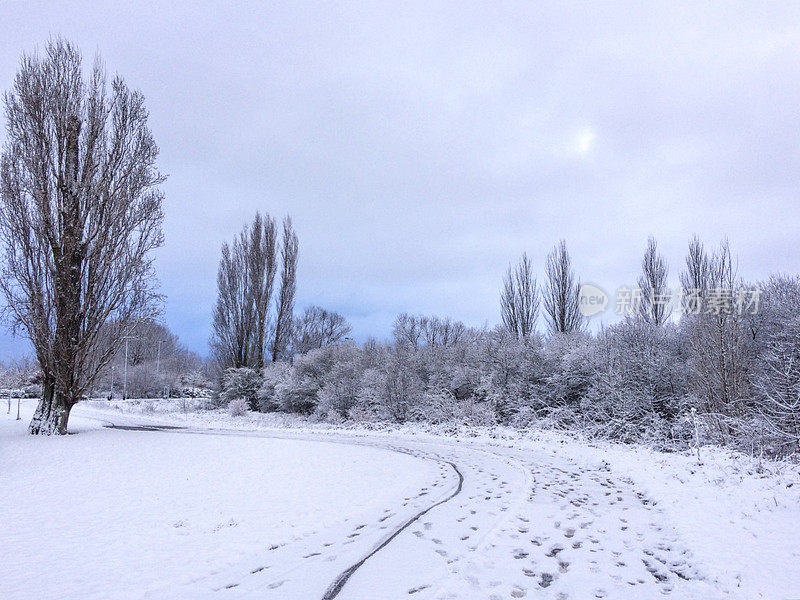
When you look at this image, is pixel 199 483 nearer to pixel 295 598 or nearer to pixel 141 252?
pixel 295 598

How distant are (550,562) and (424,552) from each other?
1.21 meters

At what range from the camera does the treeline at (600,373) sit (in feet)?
41.4

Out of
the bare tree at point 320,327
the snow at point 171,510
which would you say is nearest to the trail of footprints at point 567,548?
the snow at point 171,510

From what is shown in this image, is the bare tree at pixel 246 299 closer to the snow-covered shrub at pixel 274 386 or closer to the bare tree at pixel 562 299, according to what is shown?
the snow-covered shrub at pixel 274 386

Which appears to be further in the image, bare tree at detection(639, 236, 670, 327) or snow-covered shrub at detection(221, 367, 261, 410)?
snow-covered shrub at detection(221, 367, 261, 410)

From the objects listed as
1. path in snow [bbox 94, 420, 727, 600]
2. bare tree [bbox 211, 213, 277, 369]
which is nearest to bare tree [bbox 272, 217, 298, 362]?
bare tree [bbox 211, 213, 277, 369]

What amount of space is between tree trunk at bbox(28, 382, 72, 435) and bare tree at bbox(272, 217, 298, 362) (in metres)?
17.8

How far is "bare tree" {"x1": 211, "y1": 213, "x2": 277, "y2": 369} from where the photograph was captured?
33875mm

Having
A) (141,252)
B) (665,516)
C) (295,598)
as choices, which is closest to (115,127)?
(141,252)

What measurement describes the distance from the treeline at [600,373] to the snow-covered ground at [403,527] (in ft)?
9.63

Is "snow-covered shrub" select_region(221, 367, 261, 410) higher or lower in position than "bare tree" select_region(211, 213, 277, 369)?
lower

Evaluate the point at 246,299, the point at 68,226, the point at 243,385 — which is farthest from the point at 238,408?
the point at 68,226

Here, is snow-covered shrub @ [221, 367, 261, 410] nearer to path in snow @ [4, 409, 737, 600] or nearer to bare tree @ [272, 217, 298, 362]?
bare tree @ [272, 217, 298, 362]

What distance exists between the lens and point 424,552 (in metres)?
4.67
